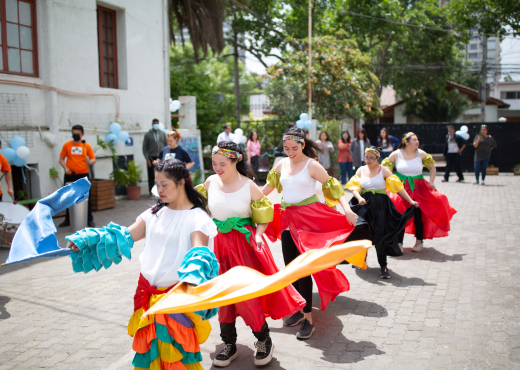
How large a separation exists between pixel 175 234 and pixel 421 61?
31.3m

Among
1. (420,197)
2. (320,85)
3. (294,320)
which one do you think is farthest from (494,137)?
(294,320)

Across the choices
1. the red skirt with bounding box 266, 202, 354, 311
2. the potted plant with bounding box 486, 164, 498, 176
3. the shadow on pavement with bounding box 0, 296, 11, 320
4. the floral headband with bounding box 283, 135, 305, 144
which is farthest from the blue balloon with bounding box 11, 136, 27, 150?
the potted plant with bounding box 486, 164, 498, 176

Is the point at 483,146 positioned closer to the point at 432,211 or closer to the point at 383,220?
the point at 432,211

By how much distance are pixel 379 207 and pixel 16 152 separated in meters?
6.61

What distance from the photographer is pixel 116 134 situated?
38.2 feet

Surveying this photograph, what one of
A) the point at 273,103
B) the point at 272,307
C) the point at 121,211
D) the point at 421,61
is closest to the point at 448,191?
the point at 273,103

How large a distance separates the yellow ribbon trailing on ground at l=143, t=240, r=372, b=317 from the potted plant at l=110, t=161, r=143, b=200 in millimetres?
9691

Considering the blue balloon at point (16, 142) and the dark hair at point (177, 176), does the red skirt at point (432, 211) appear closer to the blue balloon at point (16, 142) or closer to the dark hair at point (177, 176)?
the dark hair at point (177, 176)

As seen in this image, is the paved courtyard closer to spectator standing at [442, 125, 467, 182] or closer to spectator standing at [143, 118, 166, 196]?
spectator standing at [143, 118, 166, 196]

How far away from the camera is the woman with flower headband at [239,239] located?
3780 mm

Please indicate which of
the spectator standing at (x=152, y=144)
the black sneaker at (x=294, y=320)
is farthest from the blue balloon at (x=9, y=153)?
the black sneaker at (x=294, y=320)

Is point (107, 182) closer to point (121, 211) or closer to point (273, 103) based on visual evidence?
point (121, 211)

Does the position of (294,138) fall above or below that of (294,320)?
above

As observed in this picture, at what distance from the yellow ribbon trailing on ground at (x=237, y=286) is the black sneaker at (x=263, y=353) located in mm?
1184
